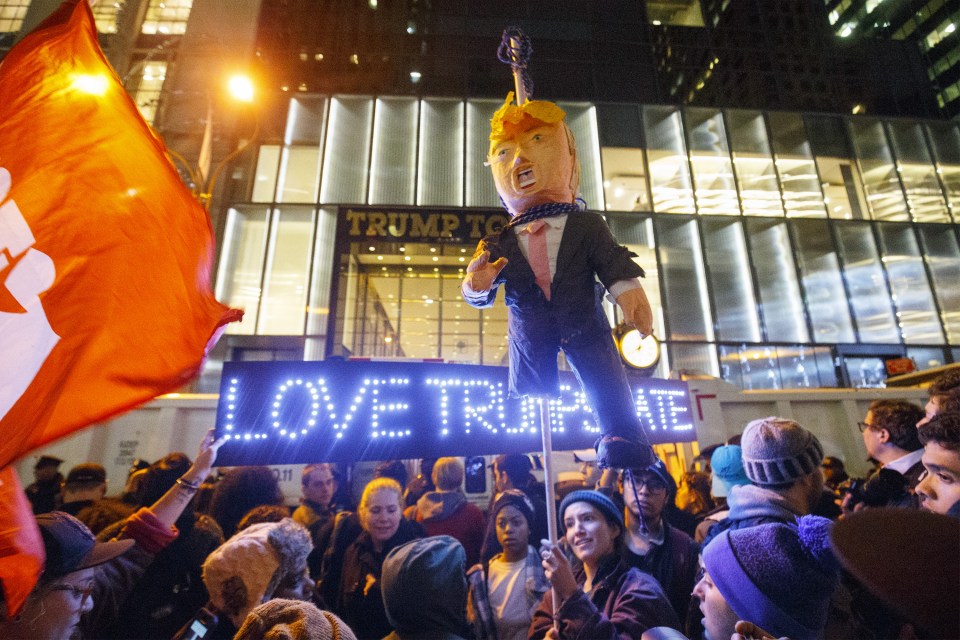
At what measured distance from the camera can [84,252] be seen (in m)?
2.12

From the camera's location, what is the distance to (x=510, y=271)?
174 cm

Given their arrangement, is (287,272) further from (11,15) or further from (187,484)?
(11,15)

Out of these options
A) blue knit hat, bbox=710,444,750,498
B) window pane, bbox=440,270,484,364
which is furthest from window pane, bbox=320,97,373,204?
blue knit hat, bbox=710,444,750,498

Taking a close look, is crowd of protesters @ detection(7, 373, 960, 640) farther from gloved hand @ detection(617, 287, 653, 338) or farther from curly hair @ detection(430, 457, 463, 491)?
gloved hand @ detection(617, 287, 653, 338)

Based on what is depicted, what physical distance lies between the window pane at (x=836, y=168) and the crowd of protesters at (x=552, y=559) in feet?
43.0

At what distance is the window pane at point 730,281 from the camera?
11430 mm

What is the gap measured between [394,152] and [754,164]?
391 inches

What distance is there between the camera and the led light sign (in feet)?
9.75

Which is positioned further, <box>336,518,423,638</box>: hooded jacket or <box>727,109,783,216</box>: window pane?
<box>727,109,783,216</box>: window pane

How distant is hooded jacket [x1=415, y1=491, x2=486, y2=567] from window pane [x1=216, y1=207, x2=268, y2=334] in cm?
832

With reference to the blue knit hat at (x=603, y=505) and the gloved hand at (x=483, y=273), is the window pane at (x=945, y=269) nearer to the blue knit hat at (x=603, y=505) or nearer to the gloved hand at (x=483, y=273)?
the blue knit hat at (x=603, y=505)

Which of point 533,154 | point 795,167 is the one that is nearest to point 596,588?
point 533,154

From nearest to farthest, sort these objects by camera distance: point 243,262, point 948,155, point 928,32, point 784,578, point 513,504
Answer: point 784,578 → point 513,504 → point 243,262 → point 948,155 → point 928,32

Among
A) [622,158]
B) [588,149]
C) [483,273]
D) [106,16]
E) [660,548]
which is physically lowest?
[660,548]
